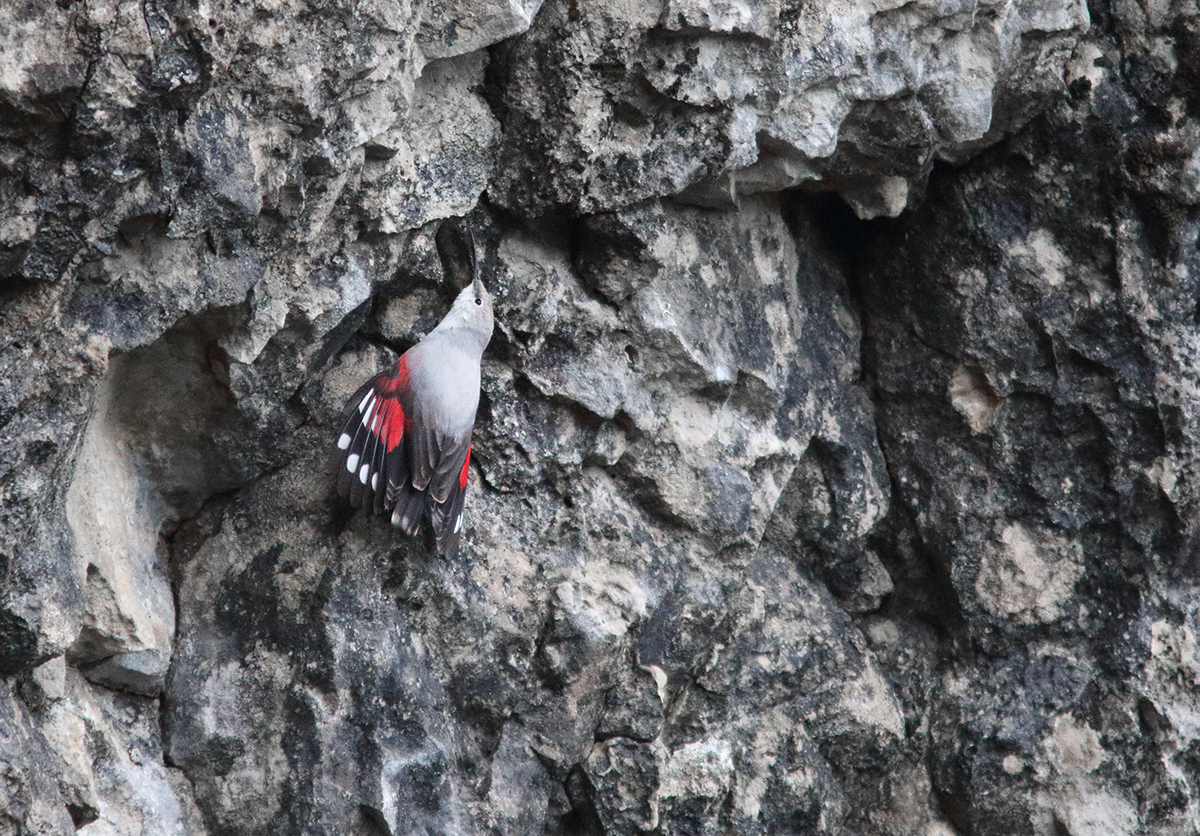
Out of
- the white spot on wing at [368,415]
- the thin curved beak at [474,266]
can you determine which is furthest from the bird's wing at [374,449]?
the thin curved beak at [474,266]

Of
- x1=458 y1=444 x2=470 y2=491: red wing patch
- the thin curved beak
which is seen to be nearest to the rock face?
the thin curved beak

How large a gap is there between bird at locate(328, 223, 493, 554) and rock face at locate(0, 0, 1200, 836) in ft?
0.49

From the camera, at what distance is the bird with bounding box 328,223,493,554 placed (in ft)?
7.70

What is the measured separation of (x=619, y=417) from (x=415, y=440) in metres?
0.60

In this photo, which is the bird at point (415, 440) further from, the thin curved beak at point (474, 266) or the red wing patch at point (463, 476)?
the thin curved beak at point (474, 266)

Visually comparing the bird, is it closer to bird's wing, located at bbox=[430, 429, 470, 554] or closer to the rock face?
bird's wing, located at bbox=[430, 429, 470, 554]

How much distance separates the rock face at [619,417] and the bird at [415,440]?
0.15m

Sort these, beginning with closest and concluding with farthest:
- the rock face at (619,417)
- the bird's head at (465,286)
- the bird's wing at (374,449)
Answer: the rock face at (619,417) → the bird's wing at (374,449) → the bird's head at (465,286)

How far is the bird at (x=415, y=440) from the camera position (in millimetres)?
2348

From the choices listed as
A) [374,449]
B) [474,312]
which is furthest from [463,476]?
[474,312]

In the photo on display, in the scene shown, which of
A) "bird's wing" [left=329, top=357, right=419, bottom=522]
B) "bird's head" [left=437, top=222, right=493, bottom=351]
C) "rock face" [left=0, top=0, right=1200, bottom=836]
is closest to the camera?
"rock face" [left=0, top=0, right=1200, bottom=836]

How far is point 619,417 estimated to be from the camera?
9.04ft

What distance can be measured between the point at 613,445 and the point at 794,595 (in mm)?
721

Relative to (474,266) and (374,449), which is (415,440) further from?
(474,266)
